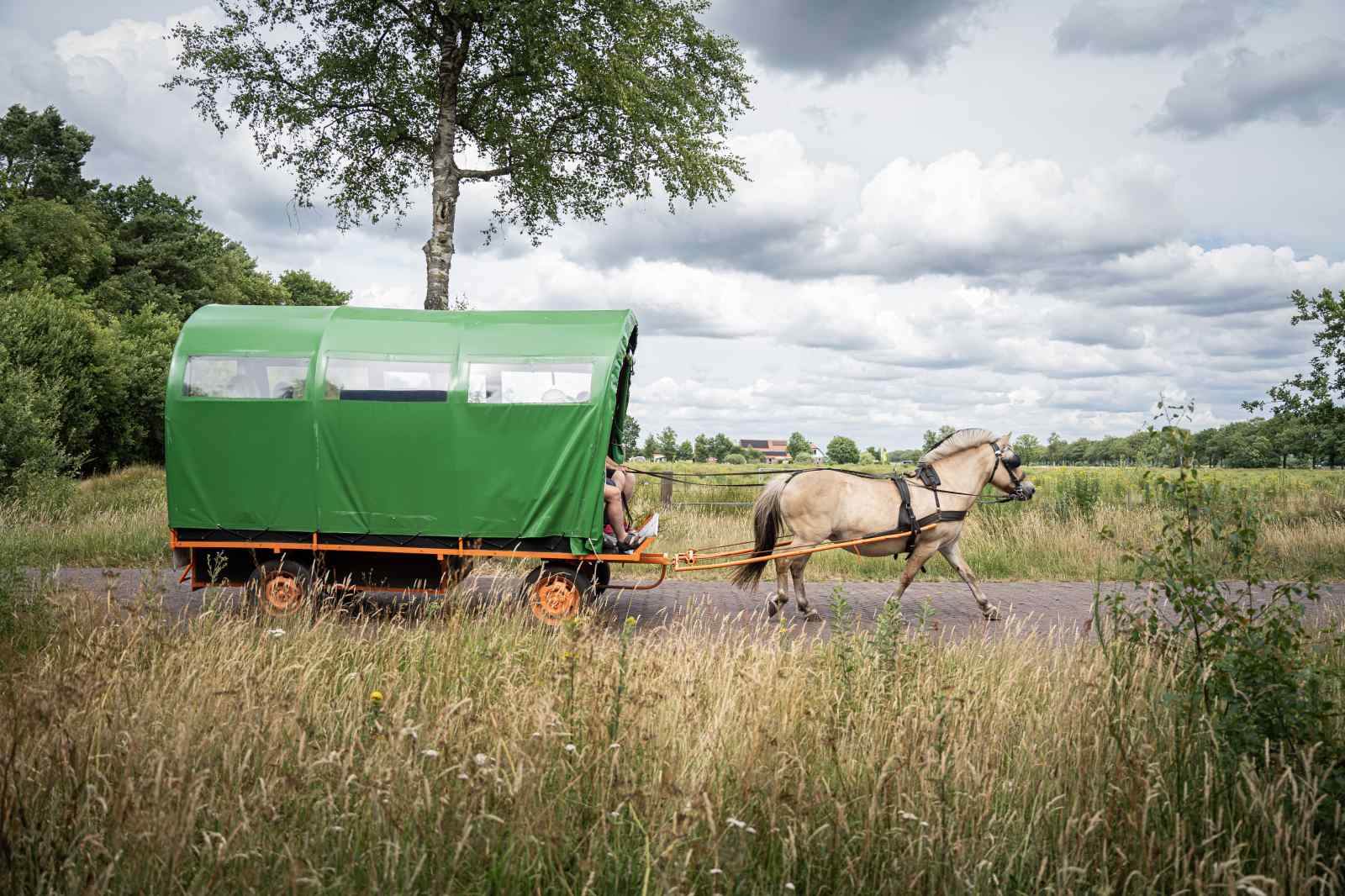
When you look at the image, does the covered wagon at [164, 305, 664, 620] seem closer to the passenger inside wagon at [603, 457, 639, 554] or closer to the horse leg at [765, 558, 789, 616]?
the passenger inside wagon at [603, 457, 639, 554]

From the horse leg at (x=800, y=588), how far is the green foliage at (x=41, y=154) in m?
43.9

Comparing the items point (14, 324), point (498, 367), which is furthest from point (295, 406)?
point (14, 324)

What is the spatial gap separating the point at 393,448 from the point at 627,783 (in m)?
5.51

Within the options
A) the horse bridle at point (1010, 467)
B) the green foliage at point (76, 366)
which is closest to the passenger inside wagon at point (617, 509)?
the horse bridle at point (1010, 467)

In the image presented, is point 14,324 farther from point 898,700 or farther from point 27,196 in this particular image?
point 27,196

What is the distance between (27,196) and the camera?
36.5m

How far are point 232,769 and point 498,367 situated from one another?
4998mm

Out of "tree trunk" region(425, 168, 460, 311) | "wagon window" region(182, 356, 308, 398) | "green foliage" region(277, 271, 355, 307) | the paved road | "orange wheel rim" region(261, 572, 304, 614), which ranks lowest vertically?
the paved road

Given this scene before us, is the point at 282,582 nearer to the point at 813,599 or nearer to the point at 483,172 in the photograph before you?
the point at 813,599

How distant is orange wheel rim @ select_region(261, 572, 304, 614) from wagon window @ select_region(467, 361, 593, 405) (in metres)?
2.52

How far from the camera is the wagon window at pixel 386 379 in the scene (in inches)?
307

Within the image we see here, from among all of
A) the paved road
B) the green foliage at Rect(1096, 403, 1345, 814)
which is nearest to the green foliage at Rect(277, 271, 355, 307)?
the paved road

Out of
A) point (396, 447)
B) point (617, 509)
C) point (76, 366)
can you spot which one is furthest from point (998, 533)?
point (76, 366)

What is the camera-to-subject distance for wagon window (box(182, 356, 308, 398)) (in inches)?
312
